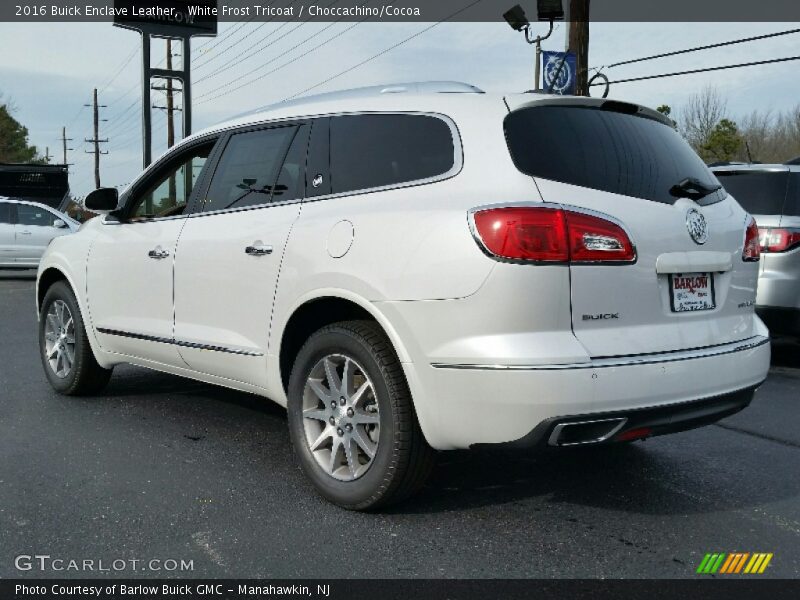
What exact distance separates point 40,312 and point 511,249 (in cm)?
440

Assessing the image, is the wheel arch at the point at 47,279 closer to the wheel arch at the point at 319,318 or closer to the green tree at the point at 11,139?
the wheel arch at the point at 319,318

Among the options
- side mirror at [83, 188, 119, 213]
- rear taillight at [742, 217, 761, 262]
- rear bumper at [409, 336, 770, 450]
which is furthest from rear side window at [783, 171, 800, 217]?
side mirror at [83, 188, 119, 213]

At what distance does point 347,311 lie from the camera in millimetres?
3828

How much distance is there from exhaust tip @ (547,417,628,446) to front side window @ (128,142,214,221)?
2.74 metres

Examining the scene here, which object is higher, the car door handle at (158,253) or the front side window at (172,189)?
the front side window at (172,189)

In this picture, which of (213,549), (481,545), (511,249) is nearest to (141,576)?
(213,549)

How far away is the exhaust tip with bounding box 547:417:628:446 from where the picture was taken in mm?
3145

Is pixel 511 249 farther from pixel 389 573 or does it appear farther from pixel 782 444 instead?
pixel 782 444

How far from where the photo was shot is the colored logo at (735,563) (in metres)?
3.18

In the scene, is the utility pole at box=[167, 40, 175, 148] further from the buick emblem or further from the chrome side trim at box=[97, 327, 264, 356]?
the buick emblem

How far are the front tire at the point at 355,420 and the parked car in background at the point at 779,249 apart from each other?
4.62 m

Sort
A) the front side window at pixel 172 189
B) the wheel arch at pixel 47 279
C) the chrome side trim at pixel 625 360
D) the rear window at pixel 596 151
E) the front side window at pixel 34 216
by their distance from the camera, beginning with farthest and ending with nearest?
the front side window at pixel 34 216 → the wheel arch at pixel 47 279 → the front side window at pixel 172 189 → the rear window at pixel 596 151 → the chrome side trim at pixel 625 360

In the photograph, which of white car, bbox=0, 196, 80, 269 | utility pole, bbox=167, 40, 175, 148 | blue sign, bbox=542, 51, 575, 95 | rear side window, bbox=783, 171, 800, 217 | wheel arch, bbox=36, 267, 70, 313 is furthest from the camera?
utility pole, bbox=167, 40, 175, 148

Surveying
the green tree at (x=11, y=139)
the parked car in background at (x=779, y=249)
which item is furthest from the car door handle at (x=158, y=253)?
the green tree at (x=11, y=139)
